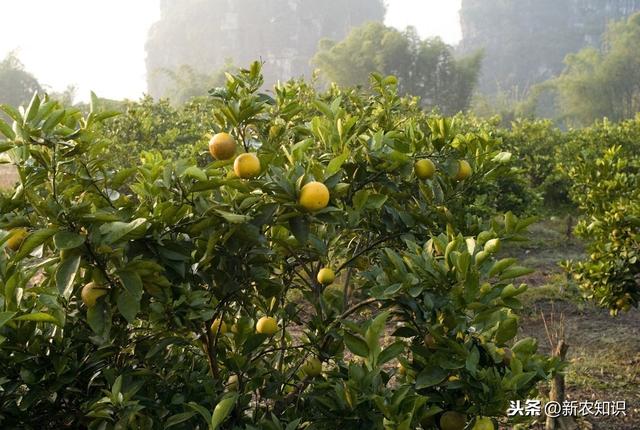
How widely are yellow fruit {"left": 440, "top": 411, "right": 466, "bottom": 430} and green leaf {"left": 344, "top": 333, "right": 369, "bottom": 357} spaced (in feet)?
0.74

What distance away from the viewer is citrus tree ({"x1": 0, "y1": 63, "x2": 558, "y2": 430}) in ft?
3.85

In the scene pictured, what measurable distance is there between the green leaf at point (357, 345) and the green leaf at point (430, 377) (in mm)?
129

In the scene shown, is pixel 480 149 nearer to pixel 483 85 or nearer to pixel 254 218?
pixel 254 218

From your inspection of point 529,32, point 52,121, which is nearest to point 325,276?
point 52,121

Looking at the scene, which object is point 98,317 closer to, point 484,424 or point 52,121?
point 52,121

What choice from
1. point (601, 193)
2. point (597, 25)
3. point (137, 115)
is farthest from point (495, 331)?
point (597, 25)

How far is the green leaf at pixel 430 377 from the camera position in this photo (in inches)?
50.1

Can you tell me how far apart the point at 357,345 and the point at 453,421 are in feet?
0.89

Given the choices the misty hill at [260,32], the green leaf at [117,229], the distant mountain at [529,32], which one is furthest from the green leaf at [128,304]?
the misty hill at [260,32]

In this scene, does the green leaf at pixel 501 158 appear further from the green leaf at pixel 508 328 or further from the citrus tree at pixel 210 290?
the green leaf at pixel 508 328

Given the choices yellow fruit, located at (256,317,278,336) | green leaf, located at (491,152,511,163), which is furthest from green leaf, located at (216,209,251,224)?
green leaf, located at (491,152,511,163)

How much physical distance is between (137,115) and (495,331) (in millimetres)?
5751

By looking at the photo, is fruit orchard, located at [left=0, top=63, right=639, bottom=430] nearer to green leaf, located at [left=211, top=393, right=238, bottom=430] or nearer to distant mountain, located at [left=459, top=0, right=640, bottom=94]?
green leaf, located at [left=211, top=393, right=238, bottom=430]

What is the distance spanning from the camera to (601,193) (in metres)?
3.65
